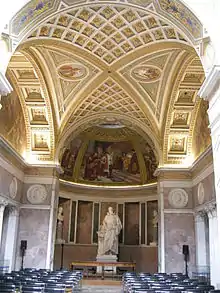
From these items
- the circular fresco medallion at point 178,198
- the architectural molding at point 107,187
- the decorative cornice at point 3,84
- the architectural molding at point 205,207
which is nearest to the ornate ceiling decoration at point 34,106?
the architectural molding at point 107,187

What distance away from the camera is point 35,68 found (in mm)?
18922

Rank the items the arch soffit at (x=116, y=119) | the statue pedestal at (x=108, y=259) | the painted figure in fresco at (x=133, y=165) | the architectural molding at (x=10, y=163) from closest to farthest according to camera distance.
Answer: the architectural molding at (x=10, y=163) < the arch soffit at (x=116, y=119) < the statue pedestal at (x=108, y=259) < the painted figure in fresco at (x=133, y=165)

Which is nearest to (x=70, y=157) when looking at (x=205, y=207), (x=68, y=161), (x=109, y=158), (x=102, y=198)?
(x=68, y=161)

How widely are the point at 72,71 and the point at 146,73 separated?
4.26 meters

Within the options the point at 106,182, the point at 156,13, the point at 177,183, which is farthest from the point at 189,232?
the point at 156,13

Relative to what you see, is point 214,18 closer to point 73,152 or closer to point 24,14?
point 24,14

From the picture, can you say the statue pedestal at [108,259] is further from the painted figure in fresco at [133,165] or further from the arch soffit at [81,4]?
the arch soffit at [81,4]

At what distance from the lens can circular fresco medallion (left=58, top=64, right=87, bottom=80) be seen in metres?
19.4

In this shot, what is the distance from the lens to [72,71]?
1997 cm

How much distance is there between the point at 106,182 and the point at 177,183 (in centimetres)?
956

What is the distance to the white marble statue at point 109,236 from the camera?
87.8 ft

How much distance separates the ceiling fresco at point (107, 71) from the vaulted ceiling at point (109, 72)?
0.05 meters

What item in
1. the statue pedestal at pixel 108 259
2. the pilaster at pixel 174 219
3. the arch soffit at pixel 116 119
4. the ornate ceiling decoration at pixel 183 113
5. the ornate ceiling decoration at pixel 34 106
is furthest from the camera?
the statue pedestal at pixel 108 259

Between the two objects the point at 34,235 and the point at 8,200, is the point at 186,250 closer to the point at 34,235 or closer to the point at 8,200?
the point at 34,235
